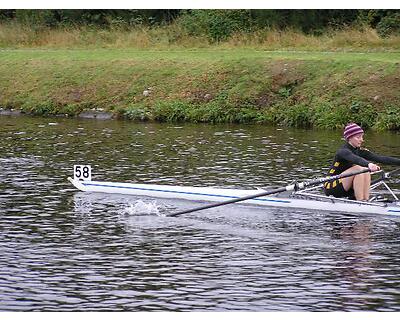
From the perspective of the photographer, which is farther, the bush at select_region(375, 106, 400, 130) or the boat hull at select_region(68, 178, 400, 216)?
the bush at select_region(375, 106, 400, 130)

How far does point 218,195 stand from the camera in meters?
21.6

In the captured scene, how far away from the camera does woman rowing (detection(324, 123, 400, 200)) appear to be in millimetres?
20203

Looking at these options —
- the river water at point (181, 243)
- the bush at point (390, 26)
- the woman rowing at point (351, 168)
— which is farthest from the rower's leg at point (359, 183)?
the bush at point (390, 26)

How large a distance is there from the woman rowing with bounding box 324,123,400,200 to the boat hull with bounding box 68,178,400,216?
1.01 ft

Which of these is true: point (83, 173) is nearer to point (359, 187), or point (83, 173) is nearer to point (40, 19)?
point (359, 187)

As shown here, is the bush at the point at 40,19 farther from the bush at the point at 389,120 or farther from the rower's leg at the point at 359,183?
the rower's leg at the point at 359,183

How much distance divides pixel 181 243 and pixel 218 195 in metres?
3.88

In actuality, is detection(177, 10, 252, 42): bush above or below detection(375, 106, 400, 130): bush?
above

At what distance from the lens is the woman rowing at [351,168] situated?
20203 millimetres

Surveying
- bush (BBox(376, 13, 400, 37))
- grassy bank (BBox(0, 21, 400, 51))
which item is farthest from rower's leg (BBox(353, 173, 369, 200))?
bush (BBox(376, 13, 400, 37))

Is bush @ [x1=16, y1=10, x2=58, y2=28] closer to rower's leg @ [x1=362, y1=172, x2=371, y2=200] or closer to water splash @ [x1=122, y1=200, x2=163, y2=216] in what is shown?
water splash @ [x1=122, y1=200, x2=163, y2=216]

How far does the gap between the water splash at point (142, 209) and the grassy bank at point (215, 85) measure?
13.9 metres

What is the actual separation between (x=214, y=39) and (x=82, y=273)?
32.5m
